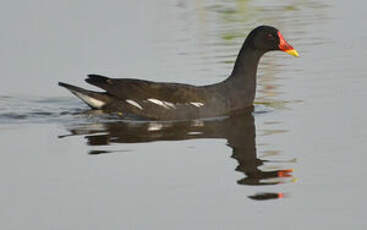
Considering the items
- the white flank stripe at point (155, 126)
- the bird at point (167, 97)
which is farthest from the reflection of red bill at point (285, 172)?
the bird at point (167, 97)

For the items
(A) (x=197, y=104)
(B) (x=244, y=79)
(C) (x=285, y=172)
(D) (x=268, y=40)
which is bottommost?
(C) (x=285, y=172)

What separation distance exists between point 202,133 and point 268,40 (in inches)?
85.0

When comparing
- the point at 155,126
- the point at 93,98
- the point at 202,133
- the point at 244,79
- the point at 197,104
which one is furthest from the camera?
the point at 244,79

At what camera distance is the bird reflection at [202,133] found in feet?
24.8

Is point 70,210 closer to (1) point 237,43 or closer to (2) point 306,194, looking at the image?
(2) point 306,194

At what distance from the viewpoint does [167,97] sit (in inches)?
403

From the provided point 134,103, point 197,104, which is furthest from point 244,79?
point 134,103

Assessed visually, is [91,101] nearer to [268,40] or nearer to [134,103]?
[134,103]

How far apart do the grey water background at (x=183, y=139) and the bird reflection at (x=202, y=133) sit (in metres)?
0.06

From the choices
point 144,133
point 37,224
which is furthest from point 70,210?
point 144,133

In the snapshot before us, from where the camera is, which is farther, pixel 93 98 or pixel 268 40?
pixel 268 40

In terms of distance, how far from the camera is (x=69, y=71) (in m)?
→ 11.7

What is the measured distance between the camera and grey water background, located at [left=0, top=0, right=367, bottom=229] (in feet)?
21.3

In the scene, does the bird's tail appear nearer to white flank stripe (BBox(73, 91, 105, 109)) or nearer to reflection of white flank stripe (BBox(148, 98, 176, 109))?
white flank stripe (BBox(73, 91, 105, 109))
